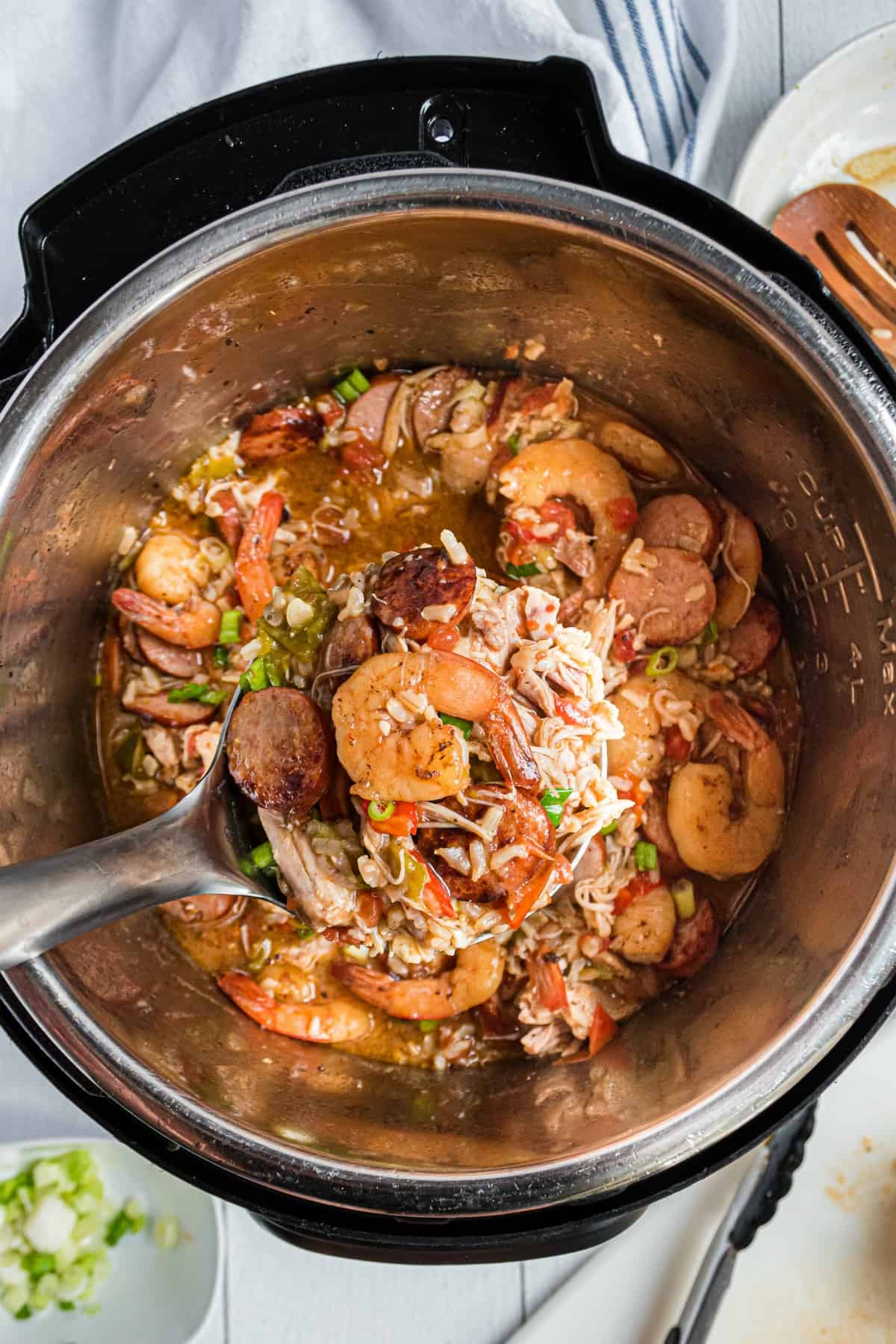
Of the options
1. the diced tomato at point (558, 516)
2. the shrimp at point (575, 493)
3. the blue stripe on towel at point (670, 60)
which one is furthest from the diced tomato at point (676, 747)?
the blue stripe on towel at point (670, 60)

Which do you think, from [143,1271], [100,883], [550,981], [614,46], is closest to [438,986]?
[550,981]

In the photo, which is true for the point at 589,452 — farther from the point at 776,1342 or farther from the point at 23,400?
the point at 776,1342

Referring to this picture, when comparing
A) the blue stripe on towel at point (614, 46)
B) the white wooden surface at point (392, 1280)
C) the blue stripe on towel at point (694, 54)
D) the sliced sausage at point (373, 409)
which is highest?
the blue stripe on towel at point (614, 46)

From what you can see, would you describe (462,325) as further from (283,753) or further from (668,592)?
(283,753)

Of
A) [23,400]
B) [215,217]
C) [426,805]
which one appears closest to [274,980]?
[426,805]

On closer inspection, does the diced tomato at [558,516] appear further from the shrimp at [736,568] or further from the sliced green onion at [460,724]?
the sliced green onion at [460,724]

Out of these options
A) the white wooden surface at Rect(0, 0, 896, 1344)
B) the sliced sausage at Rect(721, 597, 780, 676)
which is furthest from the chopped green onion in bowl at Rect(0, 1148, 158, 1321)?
the sliced sausage at Rect(721, 597, 780, 676)
